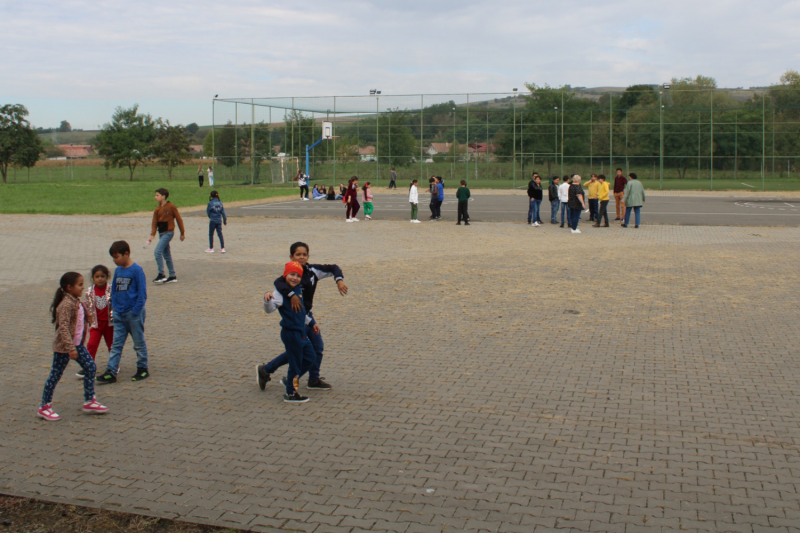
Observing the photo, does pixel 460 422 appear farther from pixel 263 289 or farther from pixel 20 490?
pixel 263 289

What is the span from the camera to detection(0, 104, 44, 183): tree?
6036 cm

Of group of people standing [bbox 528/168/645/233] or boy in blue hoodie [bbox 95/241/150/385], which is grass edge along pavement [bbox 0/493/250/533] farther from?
group of people standing [bbox 528/168/645/233]

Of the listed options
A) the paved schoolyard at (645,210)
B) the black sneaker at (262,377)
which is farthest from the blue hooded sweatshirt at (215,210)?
the paved schoolyard at (645,210)

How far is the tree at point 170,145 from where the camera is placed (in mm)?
68250

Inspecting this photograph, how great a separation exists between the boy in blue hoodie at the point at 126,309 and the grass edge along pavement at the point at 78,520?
8.39 feet

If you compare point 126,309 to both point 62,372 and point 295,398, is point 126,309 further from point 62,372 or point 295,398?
point 295,398

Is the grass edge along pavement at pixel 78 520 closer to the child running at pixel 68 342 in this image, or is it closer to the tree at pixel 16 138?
the child running at pixel 68 342

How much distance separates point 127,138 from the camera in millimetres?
68750

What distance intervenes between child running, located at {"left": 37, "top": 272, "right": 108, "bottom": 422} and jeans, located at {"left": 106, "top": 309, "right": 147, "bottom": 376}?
947 millimetres

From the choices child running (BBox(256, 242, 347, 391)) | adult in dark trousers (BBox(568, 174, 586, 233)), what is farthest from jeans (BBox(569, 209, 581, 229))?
child running (BBox(256, 242, 347, 391))

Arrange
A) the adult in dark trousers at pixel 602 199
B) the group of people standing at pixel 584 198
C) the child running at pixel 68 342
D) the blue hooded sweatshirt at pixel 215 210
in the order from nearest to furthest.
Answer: the child running at pixel 68 342 → the blue hooded sweatshirt at pixel 215 210 → the group of people standing at pixel 584 198 → the adult in dark trousers at pixel 602 199

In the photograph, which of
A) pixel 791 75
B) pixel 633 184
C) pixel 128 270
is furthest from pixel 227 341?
pixel 791 75

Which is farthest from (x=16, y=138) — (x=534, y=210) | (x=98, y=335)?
(x=98, y=335)

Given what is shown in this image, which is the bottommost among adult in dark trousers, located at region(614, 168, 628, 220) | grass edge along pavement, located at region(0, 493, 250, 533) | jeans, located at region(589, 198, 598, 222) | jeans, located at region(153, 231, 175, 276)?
grass edge along pavement, located at region(0, 493, 250, 533)
